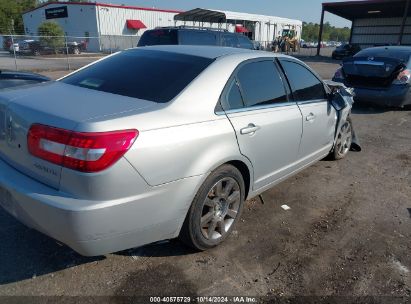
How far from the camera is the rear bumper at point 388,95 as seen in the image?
26.6ft

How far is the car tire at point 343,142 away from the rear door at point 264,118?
64.0 inches

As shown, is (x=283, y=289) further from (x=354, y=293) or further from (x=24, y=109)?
(x=24, y=109)

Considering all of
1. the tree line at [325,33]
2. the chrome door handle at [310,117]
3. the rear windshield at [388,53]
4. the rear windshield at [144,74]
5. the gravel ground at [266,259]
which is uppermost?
the rear windshield at [144,74]

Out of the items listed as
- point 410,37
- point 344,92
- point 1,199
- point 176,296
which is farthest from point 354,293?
point 410,37

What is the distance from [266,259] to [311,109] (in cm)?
179

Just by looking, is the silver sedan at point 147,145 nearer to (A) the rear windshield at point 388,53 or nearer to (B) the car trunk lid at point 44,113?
(B) the car trunk lid at point 44,113

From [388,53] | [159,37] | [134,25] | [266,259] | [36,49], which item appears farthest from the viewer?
[134,25]

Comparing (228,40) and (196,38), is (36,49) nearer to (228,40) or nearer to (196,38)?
(228,40)

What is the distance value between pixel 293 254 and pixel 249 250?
37 centimetres

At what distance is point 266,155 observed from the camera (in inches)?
133

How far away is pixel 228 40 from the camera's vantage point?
12.6 m

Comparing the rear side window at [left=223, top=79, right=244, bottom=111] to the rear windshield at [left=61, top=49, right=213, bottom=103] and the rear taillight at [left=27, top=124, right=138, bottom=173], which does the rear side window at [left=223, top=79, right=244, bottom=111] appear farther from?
the rear taillight at [left=27, top=124, right=138, bottom=173]

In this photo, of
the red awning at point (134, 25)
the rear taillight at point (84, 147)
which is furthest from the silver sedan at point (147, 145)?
the red awning at point (134, 25)

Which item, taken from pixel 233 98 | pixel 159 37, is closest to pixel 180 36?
pixel 159 37
